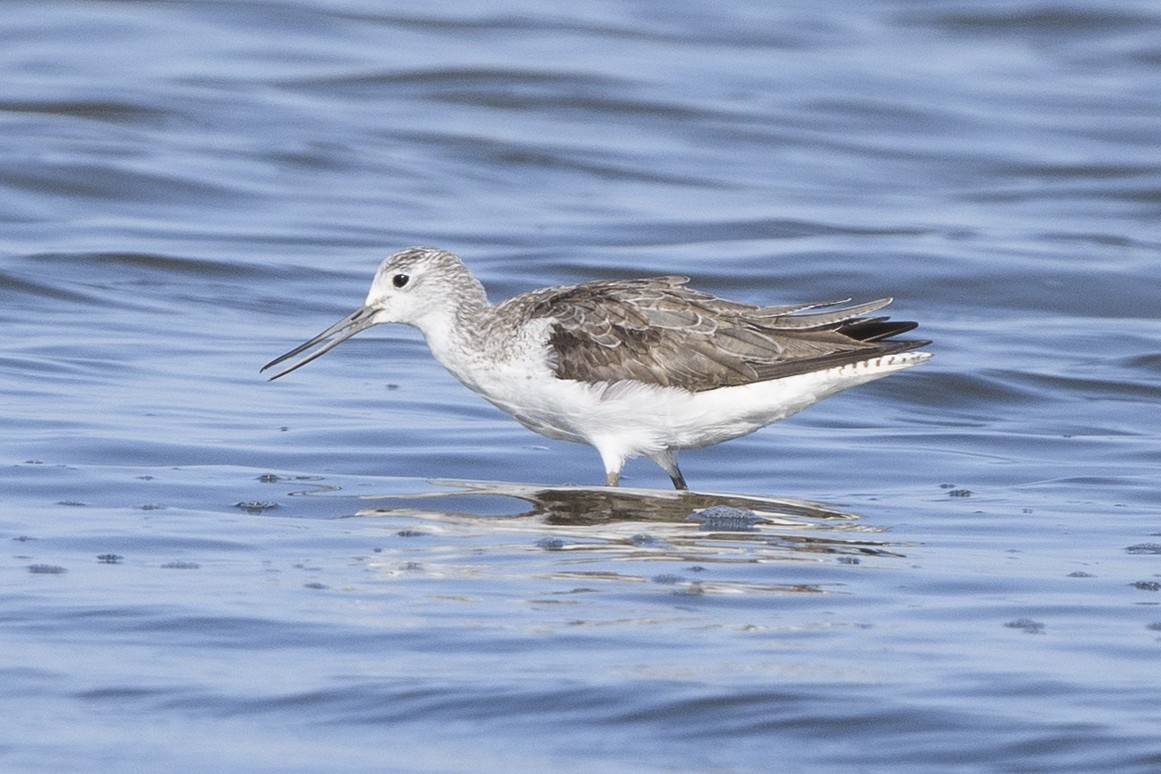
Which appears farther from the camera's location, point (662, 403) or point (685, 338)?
point (685, 338)

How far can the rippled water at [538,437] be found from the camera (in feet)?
20.3

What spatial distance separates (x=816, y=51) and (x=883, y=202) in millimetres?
7540

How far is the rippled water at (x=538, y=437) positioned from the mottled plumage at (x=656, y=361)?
0.39 metres

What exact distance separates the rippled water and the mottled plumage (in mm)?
392

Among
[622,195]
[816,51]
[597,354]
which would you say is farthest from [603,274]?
[816,51]

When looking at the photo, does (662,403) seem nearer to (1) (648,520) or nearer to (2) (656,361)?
(2) (656,361)

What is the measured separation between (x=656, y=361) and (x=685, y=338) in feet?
0.64

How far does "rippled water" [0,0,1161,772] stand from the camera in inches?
244

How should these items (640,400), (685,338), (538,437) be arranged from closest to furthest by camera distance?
(640,400) → (685,338) → (538,437)

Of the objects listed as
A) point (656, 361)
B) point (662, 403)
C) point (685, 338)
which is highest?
point (685, 338)

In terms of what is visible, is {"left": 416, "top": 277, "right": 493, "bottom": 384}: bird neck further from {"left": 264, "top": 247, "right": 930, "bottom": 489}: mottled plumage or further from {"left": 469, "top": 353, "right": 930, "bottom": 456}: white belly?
{"left": 469, "top": 353, "right": 930, "bottom": 456}: white belly

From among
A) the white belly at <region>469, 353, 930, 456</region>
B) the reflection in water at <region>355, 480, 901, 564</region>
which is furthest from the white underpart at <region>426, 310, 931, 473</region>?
the reflection in water at <region>355, 480, 901, 564</region>

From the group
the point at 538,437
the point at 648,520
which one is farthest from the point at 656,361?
the point at 538,437

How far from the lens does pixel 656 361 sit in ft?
32.2
